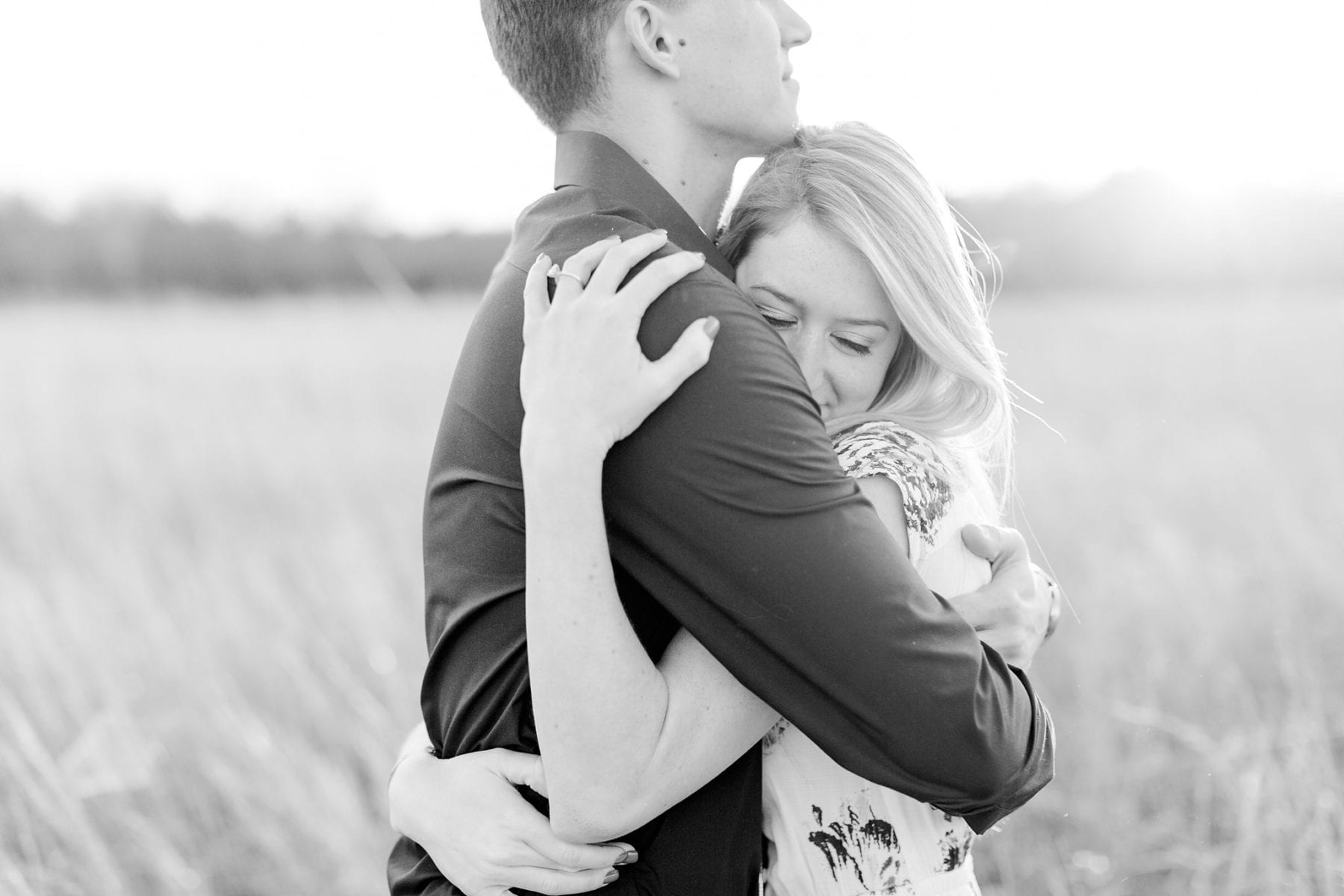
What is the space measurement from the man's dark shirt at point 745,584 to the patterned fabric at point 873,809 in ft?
0.26

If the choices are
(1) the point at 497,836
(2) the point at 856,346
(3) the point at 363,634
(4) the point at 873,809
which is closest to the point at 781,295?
(2) the point at 856,346

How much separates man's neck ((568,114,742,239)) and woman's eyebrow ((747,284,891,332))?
0.19 meters

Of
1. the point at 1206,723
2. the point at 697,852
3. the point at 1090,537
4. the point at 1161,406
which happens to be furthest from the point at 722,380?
the point at 1161,406

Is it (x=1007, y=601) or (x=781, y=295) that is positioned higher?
(x=781, y=295)

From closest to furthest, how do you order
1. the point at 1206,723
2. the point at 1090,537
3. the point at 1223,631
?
the point at 1206,723 → the point at 1223,631 → the point at 1090,537

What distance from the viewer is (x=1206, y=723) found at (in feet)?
12.4

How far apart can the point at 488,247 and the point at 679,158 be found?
18292mm

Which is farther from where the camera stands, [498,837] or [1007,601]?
[1007,601]

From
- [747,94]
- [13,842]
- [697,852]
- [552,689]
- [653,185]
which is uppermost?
[747,94]

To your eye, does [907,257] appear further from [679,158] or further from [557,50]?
[557,50]

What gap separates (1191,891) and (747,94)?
2.48 metres

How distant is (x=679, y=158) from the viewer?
172 centimetres

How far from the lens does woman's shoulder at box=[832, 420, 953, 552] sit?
4.77ft

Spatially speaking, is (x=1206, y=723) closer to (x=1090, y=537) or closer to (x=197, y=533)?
(x=1090, y=537)
